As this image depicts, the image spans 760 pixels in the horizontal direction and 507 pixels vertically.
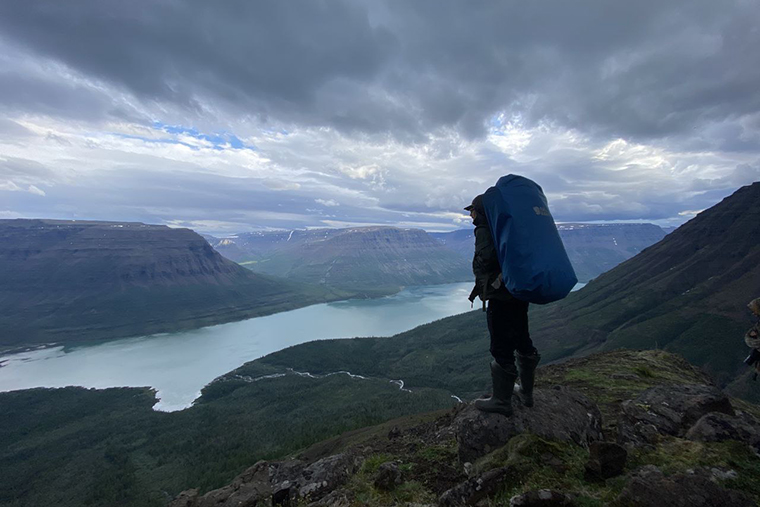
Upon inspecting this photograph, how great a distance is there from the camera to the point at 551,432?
8109 mm

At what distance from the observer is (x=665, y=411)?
8.92m

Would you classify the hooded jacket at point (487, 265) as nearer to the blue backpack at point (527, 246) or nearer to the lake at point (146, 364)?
the blue backpack at point (527, 246)

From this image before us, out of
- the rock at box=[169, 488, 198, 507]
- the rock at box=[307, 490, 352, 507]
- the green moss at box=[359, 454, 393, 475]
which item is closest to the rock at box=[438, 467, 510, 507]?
the rock at box=[307, 490, 352, 507]

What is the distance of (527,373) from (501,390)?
0.79 m

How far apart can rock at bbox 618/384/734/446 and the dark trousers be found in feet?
9.59

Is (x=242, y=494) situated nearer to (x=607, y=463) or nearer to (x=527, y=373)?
(x=527, y=373)

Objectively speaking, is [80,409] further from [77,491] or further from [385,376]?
[385,376]

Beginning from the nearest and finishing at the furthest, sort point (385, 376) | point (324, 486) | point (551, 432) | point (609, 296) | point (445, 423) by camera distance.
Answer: point (551, 432)
point (324, 486)
point (445, 423)
point (385, 376)
point (609, 296)

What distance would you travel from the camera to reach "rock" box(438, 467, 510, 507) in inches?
241

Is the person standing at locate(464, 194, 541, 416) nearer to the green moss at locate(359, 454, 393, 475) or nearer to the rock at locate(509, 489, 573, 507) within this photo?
the rock at locate(509, 489, 573, 507)

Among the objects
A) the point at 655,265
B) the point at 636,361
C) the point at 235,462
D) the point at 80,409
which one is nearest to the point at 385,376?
A: the point at 235,462

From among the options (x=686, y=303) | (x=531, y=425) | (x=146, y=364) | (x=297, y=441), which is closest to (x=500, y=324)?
(x=531, y=425)

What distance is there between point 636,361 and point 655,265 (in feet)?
716

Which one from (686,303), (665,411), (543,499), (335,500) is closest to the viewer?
(543,499)
